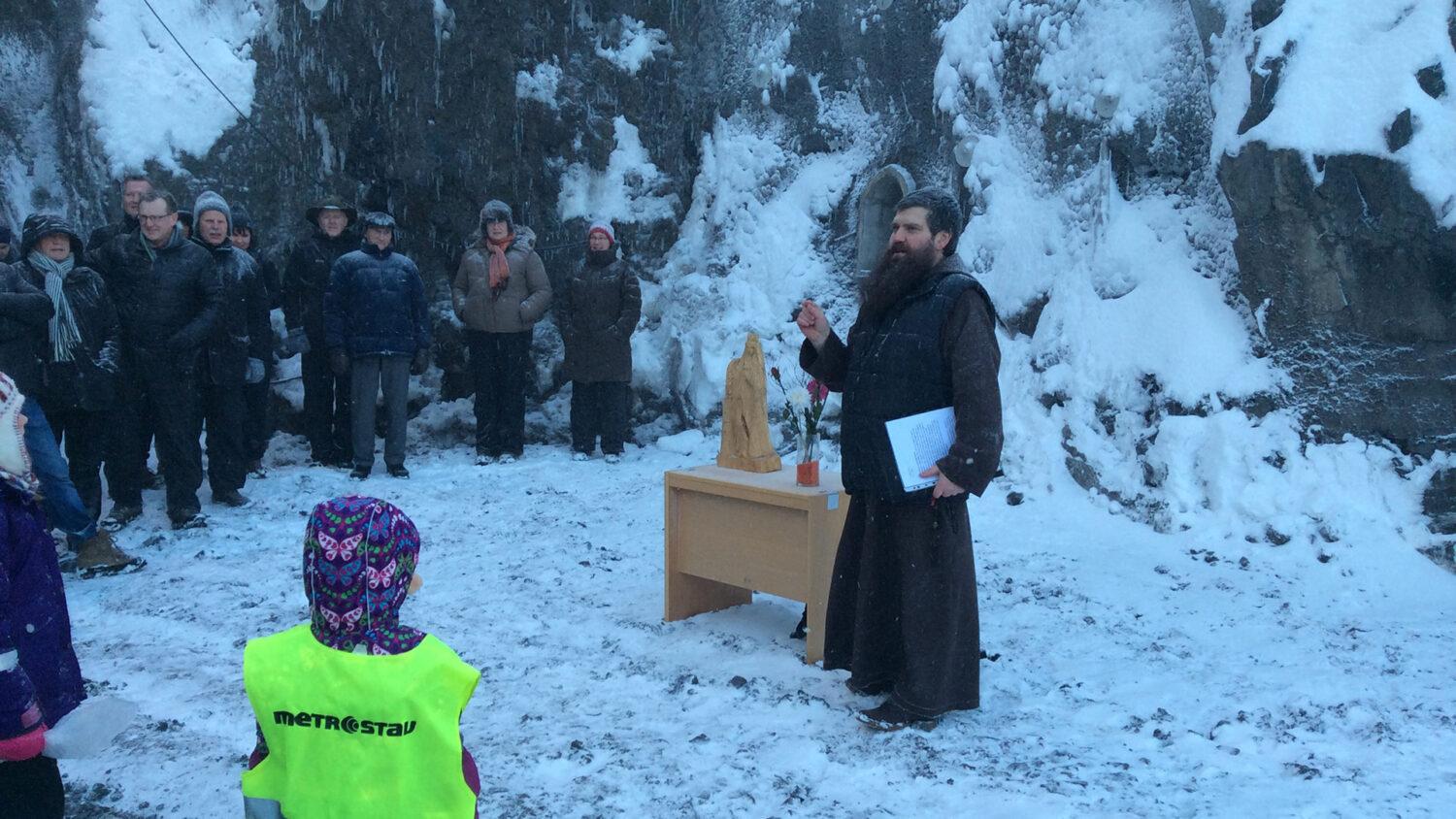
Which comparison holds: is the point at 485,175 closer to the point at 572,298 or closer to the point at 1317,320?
the point at 572,298

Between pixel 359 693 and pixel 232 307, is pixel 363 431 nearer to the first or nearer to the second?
pixel 232 307

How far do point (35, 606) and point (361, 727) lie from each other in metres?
1.33

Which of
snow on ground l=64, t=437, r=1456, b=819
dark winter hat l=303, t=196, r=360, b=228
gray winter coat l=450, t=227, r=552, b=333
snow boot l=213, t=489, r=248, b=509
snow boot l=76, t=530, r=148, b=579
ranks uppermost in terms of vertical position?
dark winter hat l=303, t=196, r=360, b=228

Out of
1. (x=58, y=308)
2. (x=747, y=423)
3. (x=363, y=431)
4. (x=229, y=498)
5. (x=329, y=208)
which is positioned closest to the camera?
(x=747, y=423)

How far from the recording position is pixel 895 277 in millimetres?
3932

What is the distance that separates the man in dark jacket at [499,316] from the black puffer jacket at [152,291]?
2.57 meters

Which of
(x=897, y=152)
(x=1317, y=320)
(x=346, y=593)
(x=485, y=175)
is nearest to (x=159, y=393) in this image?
(x=485, y=175)

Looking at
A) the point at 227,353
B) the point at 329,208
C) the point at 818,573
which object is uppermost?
the point at 329,208

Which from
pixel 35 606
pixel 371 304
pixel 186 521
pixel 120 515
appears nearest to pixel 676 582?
pixel 35 606

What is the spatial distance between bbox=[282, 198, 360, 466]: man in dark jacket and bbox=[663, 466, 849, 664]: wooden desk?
181 inches

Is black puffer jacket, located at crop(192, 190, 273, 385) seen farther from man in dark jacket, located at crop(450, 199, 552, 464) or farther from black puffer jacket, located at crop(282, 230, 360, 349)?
man in dark jacket, located at crop(450, 199, 552, 464)

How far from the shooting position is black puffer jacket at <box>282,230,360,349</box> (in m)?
8.45

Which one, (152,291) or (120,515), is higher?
(152,291)

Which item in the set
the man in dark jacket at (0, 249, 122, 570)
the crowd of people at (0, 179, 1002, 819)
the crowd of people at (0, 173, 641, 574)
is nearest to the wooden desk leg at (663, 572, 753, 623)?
the crowd of people at (0, 179, 1002, 819)
